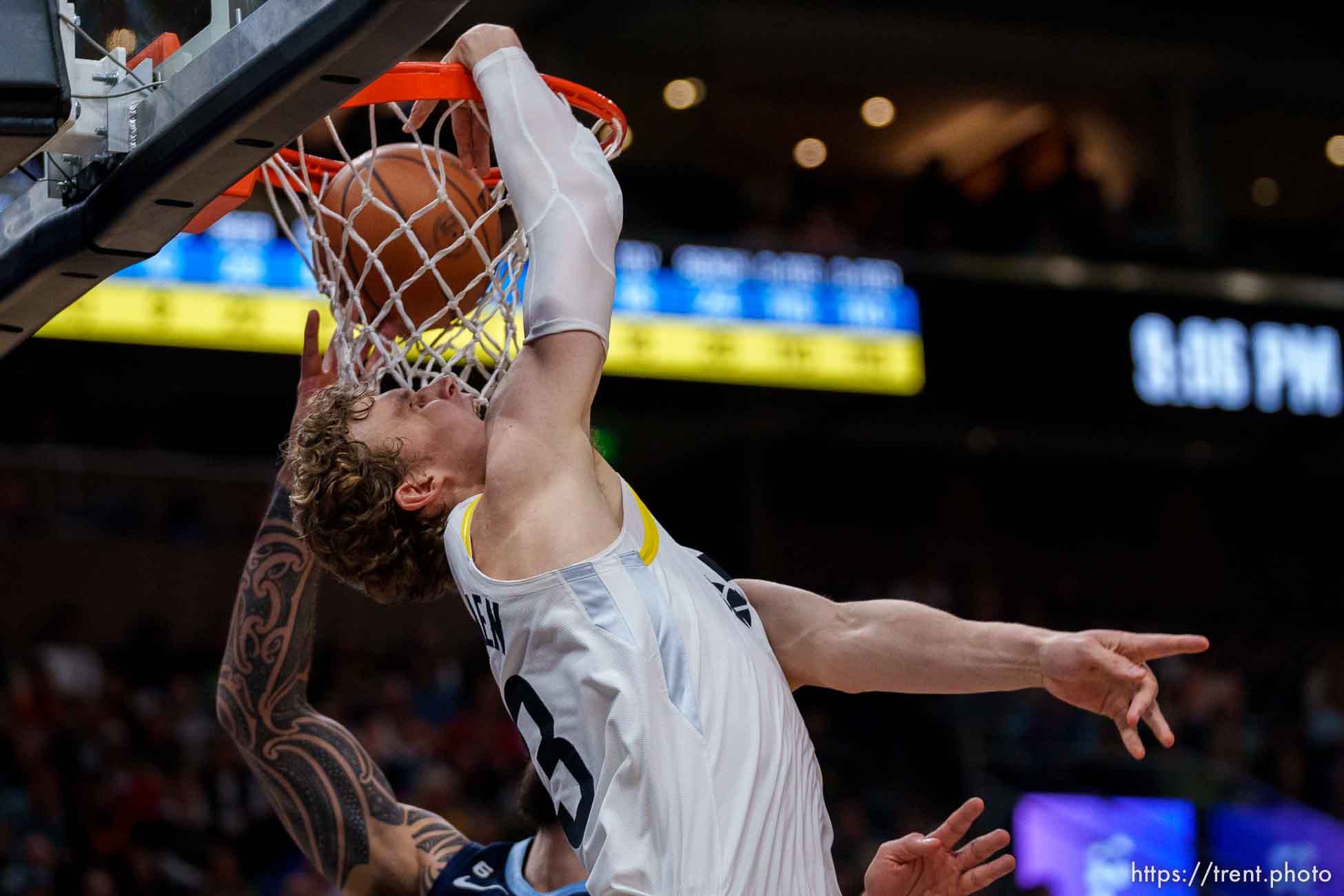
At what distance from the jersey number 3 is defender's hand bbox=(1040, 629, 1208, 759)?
0.73 metres

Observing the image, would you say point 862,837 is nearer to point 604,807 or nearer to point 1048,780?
point 1048,780

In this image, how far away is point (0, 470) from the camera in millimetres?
11211

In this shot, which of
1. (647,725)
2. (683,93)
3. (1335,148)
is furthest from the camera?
(1335,148)

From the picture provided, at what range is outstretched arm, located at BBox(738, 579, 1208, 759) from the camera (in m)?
2.48

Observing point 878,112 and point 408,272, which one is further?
point 878,112

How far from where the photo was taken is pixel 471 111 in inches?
112

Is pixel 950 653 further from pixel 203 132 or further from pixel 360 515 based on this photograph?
pixel 203 132

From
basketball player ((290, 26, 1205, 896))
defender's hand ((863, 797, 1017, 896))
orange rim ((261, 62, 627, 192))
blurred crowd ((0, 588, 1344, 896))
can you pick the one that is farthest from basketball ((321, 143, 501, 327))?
blurred crowd ((0, 588, 1344, 896))

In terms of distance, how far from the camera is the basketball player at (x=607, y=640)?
227cm

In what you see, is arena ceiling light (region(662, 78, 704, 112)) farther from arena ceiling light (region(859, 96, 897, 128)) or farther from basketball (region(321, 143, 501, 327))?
basketball (region(321, 143, 501, 327))

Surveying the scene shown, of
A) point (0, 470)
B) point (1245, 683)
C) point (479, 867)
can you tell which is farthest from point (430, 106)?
point (1245, 683)

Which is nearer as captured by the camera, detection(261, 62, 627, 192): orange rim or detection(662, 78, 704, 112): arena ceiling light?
detection(261, 62, 627, 192): orange rim

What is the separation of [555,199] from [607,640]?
64cm

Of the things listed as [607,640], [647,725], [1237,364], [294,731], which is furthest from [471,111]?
[1237,364]
